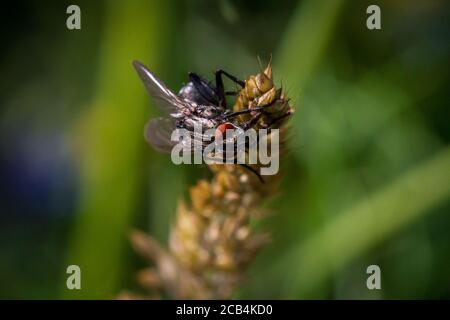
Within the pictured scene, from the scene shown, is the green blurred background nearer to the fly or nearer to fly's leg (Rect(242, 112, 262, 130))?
the fly

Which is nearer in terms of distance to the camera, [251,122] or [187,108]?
[251,122]

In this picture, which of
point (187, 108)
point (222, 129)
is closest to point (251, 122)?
point (222, 129)

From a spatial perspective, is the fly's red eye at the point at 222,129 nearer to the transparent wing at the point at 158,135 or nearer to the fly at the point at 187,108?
the fly at the point at 187,108

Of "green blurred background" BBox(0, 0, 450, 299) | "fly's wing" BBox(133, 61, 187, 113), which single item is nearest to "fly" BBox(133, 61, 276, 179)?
"fly's wing" BBox(133, 61, 187, 113)

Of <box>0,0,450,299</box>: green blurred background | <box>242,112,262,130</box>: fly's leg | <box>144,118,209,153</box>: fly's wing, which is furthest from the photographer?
<box>0,0,450,299</box>: green blurred background

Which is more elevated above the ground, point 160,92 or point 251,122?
point 160,92

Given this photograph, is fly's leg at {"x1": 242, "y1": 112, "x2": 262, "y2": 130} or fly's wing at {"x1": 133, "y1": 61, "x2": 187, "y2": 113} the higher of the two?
fly's wing at {"x1": 133, "y1": 61, "x2": 187, "y2": 113}

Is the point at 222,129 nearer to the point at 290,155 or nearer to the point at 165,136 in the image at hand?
the point at 165,136
